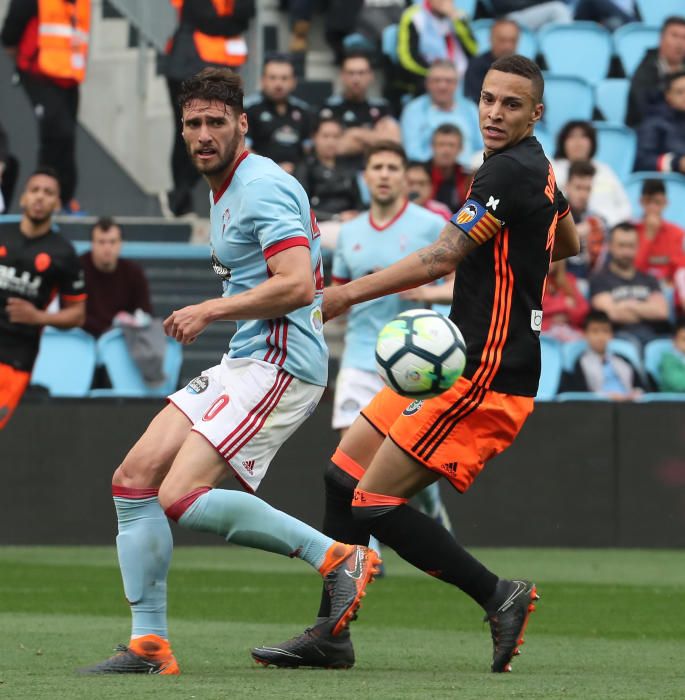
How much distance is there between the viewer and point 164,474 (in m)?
6.15

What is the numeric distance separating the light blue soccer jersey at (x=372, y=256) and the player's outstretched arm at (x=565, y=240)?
369 cm

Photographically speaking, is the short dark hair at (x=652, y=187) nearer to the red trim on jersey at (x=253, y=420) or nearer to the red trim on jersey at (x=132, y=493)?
the red trim on jersey at (x=253, y=420)

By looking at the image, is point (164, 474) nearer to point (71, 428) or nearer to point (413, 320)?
point (413, 320)

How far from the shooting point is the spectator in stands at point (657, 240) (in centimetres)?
1484

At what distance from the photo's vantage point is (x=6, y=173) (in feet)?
48.4

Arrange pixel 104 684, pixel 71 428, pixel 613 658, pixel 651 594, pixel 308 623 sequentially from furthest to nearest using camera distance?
1. pixel 71 428
2. pixel 651 594
3. pixel 308 623
4. pixel 613 658
5. pixel 104 684

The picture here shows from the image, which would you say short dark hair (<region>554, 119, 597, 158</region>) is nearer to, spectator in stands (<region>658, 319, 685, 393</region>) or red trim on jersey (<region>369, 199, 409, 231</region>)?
spectator in stands (<region>658, 319, 685, 393</region>)

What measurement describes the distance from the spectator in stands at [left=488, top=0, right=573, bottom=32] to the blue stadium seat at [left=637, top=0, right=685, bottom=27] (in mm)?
1106

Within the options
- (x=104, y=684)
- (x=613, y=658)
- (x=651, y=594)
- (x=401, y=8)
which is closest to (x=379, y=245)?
(x=651, y=594)

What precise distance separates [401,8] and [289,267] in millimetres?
A: 11728

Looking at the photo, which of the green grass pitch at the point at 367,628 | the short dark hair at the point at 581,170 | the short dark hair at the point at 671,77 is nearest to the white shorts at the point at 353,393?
the green grass pitch at the point at 367,628

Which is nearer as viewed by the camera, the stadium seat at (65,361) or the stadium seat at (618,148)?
the stadium seat at (65,361)

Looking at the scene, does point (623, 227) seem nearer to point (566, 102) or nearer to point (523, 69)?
point (566, 102)

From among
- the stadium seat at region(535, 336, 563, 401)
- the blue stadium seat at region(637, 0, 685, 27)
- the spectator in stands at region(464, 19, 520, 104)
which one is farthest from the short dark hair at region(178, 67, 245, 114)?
the blue stadium seat at region(637, 0, 685, 27)
